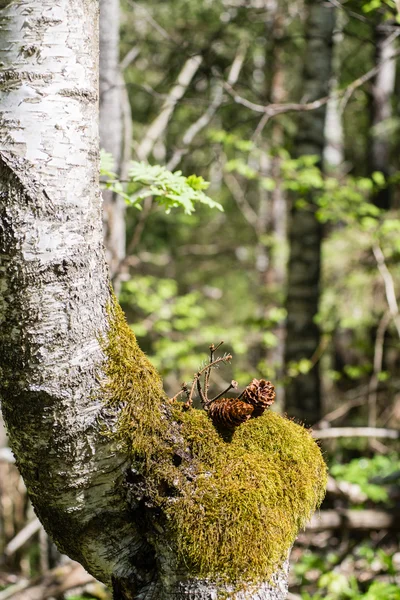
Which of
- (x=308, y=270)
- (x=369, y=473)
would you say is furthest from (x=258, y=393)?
(x=308, y=270)

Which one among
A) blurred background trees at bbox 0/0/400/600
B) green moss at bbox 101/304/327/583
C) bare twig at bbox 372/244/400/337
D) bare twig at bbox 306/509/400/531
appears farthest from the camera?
bare twig at bbox 372/244/400/337

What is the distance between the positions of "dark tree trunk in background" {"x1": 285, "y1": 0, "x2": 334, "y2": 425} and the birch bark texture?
4277 millimetres

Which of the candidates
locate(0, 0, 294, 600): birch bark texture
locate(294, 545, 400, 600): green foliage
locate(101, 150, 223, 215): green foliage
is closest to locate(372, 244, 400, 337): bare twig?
locate(294, 545, 400, 600): green foliage

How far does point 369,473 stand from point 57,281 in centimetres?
438

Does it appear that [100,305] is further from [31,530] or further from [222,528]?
[31,530]

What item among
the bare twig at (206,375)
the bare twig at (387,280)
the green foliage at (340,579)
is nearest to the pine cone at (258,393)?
the bare twig at (206,375)

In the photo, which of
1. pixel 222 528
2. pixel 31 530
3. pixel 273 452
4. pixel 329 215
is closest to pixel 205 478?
pixel 222 528

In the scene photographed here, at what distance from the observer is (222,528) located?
1.58 meters

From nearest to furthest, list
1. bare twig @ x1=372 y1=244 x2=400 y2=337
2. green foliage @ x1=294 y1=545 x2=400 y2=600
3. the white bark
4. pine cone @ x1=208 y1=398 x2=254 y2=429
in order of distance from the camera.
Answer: the white bark
pine cone @ x1=208 y1=398 x2=254 y2=429
green foliage @ x1=294 y1=545 x2=400 y2=600
bare twig @ x1=372 y1=244 x2=400 y2=337

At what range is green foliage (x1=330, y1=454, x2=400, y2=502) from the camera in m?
4.44

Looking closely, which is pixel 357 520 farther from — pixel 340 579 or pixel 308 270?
pixel 308 270

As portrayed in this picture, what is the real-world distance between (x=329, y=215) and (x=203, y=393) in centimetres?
361

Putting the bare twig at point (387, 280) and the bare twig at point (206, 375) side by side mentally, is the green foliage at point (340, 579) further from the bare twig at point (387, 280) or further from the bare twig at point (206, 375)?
the bare twig at point (206, 375)

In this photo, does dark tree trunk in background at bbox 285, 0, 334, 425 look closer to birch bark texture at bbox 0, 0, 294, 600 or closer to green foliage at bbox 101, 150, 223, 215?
green foliage at bbox 101, 150, 223, 215
